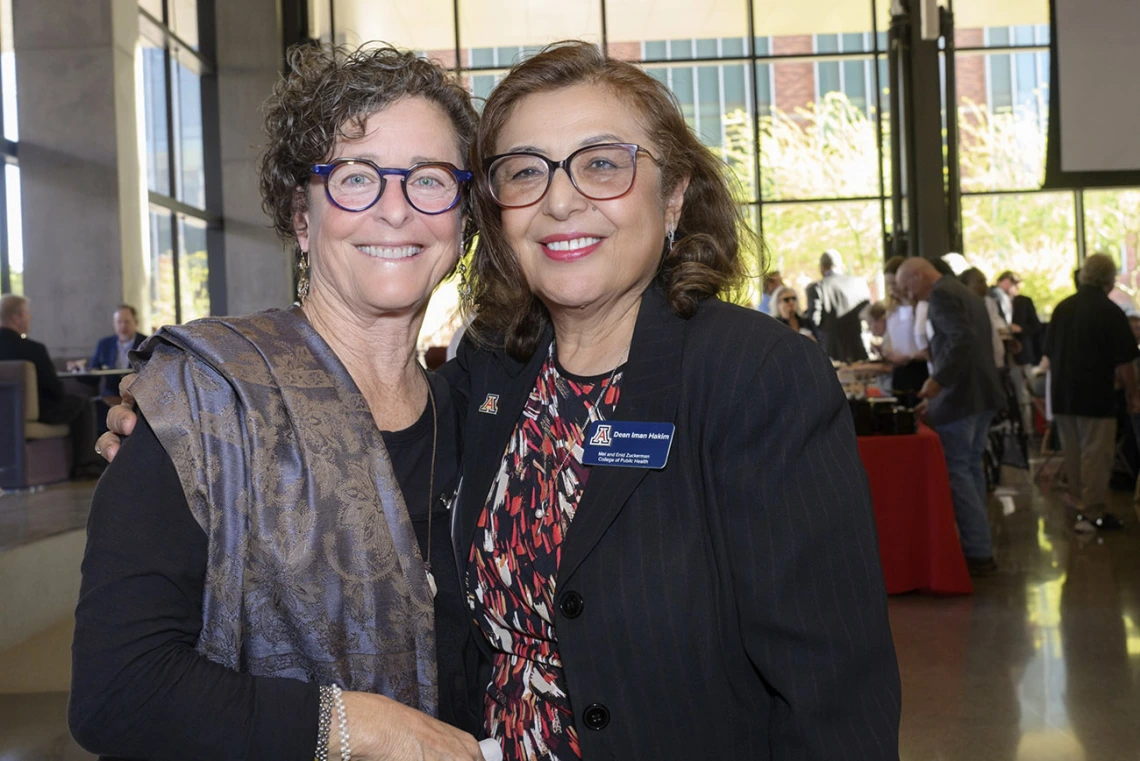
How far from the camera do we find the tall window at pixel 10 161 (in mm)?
9820

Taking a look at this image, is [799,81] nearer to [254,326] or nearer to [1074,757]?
[1074,757]

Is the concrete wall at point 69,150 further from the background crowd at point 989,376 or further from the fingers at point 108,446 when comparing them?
the fingers at point 108,446

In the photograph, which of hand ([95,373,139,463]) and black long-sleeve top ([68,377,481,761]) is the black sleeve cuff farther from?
hand ([95,373,139,463])

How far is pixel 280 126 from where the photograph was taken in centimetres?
168

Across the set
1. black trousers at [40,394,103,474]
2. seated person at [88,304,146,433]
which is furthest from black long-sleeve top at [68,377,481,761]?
seated person at [88,304,146,433]

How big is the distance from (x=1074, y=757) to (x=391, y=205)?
3048 mm

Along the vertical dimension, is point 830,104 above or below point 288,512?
above

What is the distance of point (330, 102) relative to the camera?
1623mm

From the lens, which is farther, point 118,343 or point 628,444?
A: point 118,343

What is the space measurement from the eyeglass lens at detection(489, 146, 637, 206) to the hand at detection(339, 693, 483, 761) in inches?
31.6

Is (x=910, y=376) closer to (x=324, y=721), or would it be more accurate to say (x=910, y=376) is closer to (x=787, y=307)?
(x=787, y=307)

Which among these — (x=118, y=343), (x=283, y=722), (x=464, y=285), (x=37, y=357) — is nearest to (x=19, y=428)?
(x=37, y=357)

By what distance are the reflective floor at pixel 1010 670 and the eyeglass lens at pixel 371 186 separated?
8.80 feet

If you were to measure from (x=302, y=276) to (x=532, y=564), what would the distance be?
64 cm
